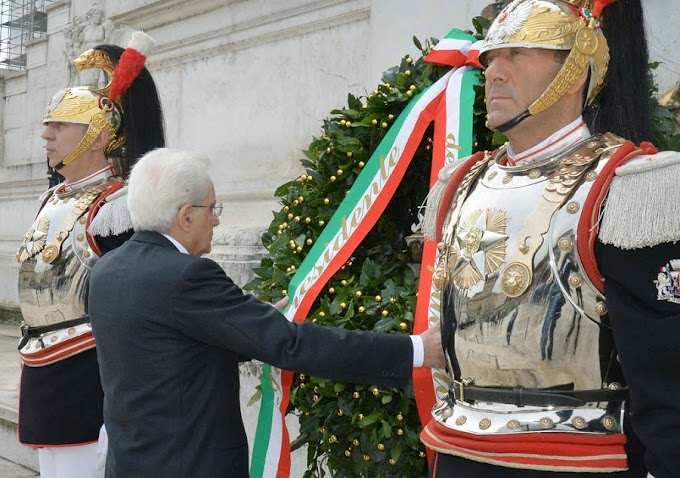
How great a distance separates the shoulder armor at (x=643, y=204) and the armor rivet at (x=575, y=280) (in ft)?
0.32

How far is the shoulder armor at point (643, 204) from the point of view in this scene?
1.78 m

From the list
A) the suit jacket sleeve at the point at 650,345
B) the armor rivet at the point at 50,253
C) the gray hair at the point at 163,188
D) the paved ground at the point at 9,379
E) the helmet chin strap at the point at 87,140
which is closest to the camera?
the suit jacket sleeve at the point at 650,345

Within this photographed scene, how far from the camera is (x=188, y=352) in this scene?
2.41 metres

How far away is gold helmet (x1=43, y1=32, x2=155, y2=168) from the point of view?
12.2ft

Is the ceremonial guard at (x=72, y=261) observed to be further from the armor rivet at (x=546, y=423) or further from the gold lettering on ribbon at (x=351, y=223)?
the armor rivet at (x=546, y=423)

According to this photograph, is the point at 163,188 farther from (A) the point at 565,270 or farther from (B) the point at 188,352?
(A) the point at 565,270

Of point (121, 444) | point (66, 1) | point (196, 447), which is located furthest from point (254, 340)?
point (66, 1)

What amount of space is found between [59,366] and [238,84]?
11.0 ft

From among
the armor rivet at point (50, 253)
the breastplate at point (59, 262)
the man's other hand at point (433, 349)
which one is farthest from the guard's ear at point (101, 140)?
the man's other hand at point (433, 349)

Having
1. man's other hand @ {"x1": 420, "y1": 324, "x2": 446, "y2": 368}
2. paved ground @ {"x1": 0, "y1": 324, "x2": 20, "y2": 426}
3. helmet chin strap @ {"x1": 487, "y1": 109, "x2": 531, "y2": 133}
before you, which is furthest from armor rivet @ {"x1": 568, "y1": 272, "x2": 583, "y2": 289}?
paved ground @ {"x1": 0, "y1": 324, "x2": 20, "y2": 426}

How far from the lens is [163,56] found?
7031mm

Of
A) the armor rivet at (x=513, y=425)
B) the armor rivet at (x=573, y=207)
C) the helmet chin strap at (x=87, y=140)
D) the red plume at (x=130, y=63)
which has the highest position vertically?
the red plume at (x=130, y=63)

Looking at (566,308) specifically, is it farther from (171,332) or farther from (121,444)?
(121,444)

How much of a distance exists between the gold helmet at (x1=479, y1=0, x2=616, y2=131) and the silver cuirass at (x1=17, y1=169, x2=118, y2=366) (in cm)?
206
